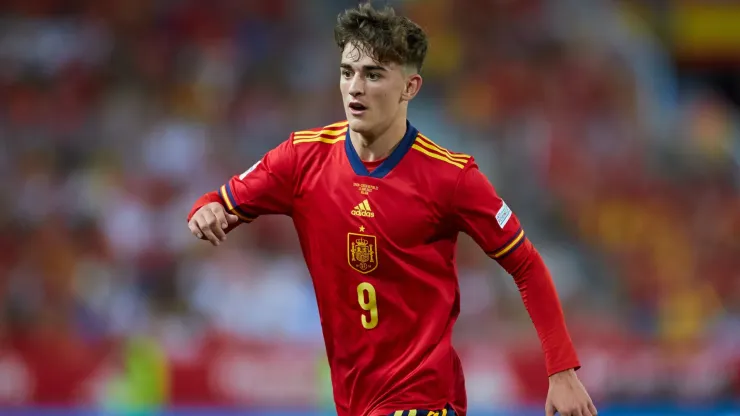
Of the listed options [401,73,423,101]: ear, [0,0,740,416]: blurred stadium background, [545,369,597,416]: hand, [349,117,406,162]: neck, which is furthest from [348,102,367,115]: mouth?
[0,0,740,416]: blurred stadium background

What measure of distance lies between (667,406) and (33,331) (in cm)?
532

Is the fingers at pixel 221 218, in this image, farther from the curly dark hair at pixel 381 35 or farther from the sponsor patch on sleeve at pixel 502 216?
the sponsor patch on sleeve at pixel 502 216

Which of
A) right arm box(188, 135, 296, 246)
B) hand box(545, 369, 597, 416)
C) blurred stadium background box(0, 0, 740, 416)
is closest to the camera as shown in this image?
hand box(545, 369, 597, 416)

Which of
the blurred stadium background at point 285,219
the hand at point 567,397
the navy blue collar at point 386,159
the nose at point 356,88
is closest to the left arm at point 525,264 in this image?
the hand at point 567,397

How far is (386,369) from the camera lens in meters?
4.46

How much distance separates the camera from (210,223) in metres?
4.36

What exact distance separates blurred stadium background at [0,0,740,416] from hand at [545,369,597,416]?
486cm

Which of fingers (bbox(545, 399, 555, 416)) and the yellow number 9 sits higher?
the yellow number 9

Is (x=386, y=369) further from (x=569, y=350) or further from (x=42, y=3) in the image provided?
(x=42, y=3)

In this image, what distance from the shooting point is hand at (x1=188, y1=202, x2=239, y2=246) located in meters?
4.36

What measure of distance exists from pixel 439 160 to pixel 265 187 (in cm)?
73

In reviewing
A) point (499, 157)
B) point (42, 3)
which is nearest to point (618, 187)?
point (499, 157)

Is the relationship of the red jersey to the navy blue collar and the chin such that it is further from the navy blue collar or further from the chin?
the chin

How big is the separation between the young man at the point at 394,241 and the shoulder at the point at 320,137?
0.07m
